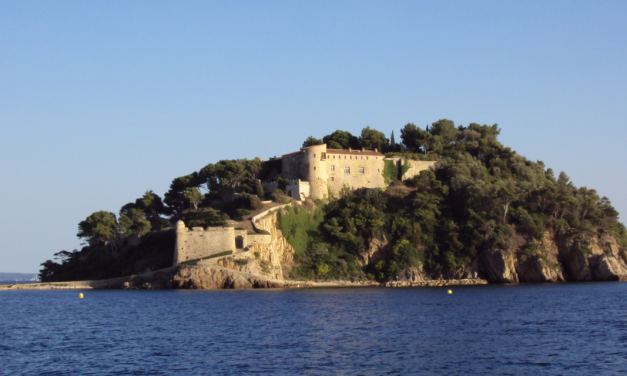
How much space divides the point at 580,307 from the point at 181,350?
27276 millimetres

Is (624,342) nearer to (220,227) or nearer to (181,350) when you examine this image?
(181,350)

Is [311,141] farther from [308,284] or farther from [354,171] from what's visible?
[308,284]

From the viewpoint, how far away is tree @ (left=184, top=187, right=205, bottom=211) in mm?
75438

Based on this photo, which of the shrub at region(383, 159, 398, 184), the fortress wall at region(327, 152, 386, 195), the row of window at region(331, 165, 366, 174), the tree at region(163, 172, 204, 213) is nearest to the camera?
the fortress wall at region(327, 152, 386, 195)

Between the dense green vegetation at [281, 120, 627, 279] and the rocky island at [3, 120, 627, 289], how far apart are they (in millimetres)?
131

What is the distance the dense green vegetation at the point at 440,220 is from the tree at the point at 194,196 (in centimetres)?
1327

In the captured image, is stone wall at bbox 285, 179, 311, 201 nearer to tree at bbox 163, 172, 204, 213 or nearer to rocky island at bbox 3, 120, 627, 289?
rocky island at bbox 3, 120, 627, 289

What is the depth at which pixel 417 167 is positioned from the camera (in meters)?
77.7

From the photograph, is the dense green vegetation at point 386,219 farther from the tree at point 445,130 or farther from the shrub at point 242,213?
the tree at point 445,130

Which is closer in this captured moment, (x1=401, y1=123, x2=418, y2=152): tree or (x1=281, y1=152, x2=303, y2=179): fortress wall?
(x1=281, y1=152, x2=303, y2=179): fortress wall

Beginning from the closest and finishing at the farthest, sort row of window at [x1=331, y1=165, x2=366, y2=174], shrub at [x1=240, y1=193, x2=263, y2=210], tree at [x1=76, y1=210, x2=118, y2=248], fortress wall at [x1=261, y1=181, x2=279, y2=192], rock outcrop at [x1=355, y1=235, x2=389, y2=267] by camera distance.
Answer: rock outcrop at [x1=355, y1=235, x2=389, y2=267] → shrub at [x1=240, y1=193, x2=263, y2=210] → tree at [x1=76, y1=210, x2=118, y2=248] → fortress wall at [x1=261, y1=181, x2=279, y2=192] → row of window at [x1=331, y1=165, x2=366, y2=174]

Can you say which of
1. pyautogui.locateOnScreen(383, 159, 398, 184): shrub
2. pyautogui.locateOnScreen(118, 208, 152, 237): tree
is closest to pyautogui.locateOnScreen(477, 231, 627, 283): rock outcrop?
pyautogui.locateOnScreen(383, 159, 398, 184): shrub

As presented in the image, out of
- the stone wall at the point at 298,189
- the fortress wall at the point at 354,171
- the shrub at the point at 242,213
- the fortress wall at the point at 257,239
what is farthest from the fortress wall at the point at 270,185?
the fortress wall at the point at 257,239

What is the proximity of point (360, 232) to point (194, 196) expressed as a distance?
20203 millimetres
